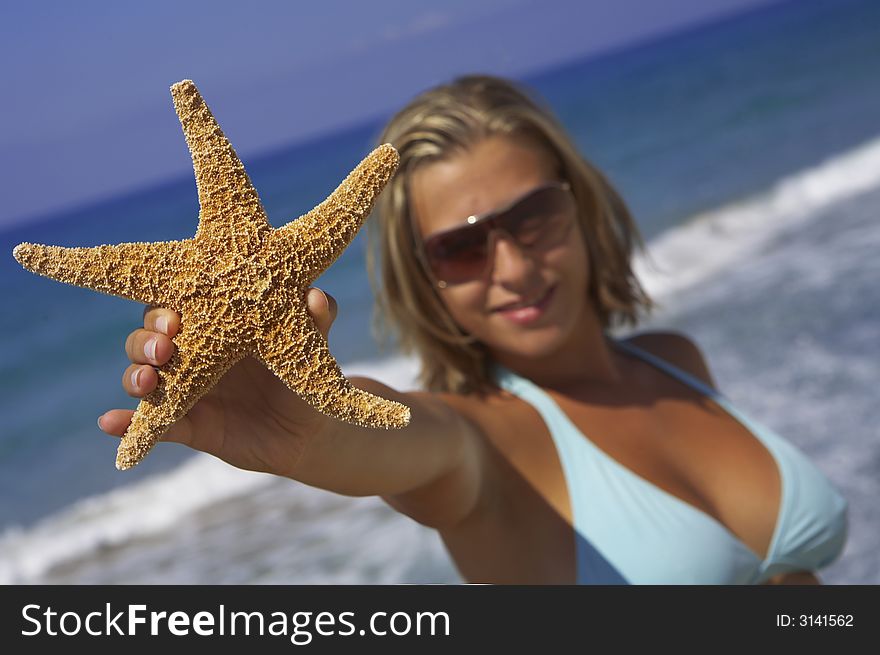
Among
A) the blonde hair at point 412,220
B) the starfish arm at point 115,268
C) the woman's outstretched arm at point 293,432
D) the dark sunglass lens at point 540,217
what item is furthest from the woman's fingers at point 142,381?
the dark sunglass lens at point 540,217

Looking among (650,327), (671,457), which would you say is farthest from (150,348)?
(650,327)

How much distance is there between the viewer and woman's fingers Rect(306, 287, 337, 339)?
1685mm

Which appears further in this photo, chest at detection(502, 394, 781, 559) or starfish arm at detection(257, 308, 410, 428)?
chest at detection(502, 394, 781, 559)

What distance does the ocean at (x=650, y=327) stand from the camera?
6.05 metres

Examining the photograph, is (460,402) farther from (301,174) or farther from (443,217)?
(301,174)

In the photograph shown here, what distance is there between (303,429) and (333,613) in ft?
3.21

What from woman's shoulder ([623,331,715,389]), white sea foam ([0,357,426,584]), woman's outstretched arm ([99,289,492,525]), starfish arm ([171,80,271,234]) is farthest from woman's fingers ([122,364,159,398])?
white sea foam ([0,357,426,584])

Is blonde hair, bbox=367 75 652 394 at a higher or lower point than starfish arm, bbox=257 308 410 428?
higher

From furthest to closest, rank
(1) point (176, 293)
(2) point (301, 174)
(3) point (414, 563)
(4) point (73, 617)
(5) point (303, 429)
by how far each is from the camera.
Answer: (2) point (301, 174) → (3) point (414, 563) → (4) point (73, 617) → (5) point (303, 429) → (1) point (176, 293)

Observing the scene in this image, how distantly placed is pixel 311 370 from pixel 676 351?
7.59 feet

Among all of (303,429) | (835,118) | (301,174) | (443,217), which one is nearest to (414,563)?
(443,217)

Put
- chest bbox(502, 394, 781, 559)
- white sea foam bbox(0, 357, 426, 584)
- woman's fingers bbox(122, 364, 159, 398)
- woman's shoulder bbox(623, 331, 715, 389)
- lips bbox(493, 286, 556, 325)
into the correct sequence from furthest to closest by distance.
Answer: white sea foam bbox(0, 357, 426, 584), woman's shoulder bbox(623, 331, 715, 389), lips bbox(493, 286, 556, 325), chest bbox(502, 394, 781, 559), woman's fingers bbox(122, 364, 159, 398)

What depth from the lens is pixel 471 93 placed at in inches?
113

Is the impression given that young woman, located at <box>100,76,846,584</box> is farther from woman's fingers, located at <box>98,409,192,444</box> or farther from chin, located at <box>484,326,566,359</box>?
woman's fingers, located at <box>98,409,192,444</box>
